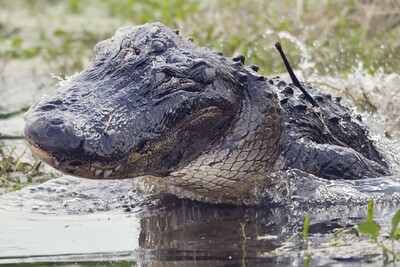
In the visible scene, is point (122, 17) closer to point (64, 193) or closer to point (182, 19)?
point (182, 19)

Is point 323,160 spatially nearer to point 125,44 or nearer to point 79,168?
point 125,44

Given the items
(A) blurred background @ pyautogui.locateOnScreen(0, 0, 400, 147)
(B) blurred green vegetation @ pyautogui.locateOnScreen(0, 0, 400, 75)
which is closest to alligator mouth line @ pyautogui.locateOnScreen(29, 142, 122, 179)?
(A) blurred background @ pyautogui.locateOnScreen(0, 0, 400, 147)

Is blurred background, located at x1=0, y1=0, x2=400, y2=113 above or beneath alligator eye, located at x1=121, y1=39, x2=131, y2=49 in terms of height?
above

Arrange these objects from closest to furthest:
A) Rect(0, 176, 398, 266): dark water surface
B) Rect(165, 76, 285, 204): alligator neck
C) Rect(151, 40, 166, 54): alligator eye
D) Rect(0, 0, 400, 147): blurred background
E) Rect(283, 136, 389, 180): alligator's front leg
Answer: Rect(0, 176, 398, 266): dark water surface
Rect(151, 40, 166, 54): alligator eye
Rect(165, 76, 285, 204): alligator neck
Rect(283, 136, 389, 180): alligator's front leg
Rect(0, 0, 400, 147): blurred background

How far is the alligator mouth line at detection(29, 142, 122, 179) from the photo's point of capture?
4.13m

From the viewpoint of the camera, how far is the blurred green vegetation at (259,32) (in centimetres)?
809

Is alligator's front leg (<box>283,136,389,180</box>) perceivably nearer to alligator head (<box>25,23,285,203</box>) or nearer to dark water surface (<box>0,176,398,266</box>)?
alligator head (<box>25,23,285,203</box>)

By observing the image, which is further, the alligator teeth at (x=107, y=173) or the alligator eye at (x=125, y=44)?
the alligator eye at (x=125, y=44)

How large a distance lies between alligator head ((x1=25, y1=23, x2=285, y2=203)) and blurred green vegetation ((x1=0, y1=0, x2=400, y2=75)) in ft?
9.45

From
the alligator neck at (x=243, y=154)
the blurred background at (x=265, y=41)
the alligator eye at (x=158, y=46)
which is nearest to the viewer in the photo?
the alligator eye at (x=158, y=46)

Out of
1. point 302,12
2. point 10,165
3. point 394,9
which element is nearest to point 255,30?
point 302,12

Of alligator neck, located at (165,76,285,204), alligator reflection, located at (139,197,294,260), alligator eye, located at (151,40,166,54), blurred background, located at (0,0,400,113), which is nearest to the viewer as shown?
alligator reflection, located at (139,197,294,260)

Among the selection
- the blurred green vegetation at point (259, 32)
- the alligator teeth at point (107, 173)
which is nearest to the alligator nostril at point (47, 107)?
the alligator teeth at point (107, 173)

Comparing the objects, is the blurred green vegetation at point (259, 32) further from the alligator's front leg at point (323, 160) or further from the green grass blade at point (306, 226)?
the green grass blade at point (306, 226)
